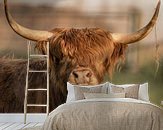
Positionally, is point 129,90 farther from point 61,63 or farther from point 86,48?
point 61,63

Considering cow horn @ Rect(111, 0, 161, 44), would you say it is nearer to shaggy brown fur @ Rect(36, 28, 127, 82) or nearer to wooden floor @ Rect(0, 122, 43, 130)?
shaggy brown fur @ Rect(36, 28, 127, 82)

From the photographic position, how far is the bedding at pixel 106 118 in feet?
13.2

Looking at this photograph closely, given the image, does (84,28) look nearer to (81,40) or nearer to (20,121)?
(81,40)

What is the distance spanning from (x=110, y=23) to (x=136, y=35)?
0.50m

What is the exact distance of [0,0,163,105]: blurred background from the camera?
241 inches

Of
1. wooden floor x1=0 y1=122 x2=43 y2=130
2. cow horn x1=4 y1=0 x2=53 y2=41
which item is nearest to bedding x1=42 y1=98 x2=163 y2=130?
wooden floor x1=0 y1=122 x2=43 y2=130

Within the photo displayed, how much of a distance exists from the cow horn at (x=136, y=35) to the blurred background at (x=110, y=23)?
2.9 inches

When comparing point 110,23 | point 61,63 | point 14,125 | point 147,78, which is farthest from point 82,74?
point 14,125

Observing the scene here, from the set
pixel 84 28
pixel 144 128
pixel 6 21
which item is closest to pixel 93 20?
pixel 84 28

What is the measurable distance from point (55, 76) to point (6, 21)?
51.7 inches

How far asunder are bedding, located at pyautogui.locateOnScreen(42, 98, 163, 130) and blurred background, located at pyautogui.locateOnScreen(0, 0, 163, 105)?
198cm

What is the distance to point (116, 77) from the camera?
6.14 m

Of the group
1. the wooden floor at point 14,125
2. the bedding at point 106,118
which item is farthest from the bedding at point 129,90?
the wooden floor at point 14,125

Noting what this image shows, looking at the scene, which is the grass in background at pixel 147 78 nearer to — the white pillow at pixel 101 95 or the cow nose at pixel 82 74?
the cow nose at pixel 82 74
